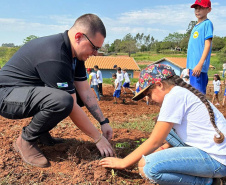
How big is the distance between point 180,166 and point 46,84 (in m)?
1.39

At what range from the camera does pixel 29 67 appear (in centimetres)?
228

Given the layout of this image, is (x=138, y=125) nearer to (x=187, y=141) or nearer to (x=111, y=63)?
(x=187, y=141)

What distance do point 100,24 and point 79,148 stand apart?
136cm

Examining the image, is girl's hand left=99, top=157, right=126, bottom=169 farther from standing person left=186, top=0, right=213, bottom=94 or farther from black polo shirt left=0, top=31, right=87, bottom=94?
standing person left=186, top=0, right=213, bottom=94

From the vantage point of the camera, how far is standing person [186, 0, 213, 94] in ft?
12.6

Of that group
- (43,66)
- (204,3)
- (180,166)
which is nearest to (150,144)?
(180,166)

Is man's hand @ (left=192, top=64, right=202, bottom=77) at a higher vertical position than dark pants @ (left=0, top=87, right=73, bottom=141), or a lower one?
higher

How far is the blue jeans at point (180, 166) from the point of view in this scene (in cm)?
196

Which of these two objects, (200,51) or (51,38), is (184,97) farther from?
(200,51)

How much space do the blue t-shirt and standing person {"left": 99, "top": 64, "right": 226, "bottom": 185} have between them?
219cm

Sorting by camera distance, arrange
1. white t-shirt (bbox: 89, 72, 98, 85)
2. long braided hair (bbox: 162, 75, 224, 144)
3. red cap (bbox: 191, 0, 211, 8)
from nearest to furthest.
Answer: long braided hair (bbox: 162, 75, 224, 144)
red cap (bbox: 191, 0, 211, 8)
white t-shirt (bbox: 89, 72, 98, 85)

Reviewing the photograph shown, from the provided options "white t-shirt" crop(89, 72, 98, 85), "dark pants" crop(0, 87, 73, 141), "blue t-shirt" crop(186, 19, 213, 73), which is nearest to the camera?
"dark pants" crop(0, 87, 73, 141)

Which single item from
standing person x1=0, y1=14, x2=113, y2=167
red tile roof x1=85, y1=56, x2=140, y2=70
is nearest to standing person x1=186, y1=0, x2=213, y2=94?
standing person x1=0, y1=14, x2=113, y2=167

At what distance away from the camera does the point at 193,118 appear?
6.56 ft
